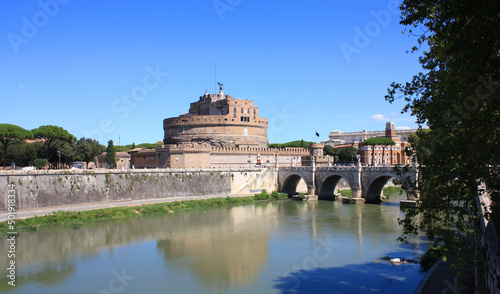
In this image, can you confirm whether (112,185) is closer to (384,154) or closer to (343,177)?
(343,177)

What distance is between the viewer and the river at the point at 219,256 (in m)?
14.8

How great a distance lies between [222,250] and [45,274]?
7.55 metres

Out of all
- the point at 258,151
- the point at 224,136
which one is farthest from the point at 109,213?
the point at 224,136

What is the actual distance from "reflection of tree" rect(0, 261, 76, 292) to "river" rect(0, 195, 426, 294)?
0.11 feet

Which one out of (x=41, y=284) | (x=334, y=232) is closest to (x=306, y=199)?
(x=334, y=232)

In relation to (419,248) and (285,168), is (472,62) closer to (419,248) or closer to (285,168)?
(419,248)

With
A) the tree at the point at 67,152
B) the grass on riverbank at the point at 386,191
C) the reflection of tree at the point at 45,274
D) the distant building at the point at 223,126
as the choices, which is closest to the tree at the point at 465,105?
the reflection of tree at the point at 45,274

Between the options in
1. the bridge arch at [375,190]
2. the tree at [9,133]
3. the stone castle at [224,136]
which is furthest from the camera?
the stone castle at [224,136]

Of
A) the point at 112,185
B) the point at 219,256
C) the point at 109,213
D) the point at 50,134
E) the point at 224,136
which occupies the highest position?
the point at 224,136

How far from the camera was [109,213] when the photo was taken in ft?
90.2

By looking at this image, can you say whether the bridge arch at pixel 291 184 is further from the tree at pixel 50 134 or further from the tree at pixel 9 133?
the tree at pixel 9 133

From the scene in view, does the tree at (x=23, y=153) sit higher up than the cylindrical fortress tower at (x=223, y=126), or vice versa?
the cylindrical fortress tower at (x=223, y=126)

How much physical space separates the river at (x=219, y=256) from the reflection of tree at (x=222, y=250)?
44 millimetres

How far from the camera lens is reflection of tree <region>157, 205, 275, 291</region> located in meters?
16.0
